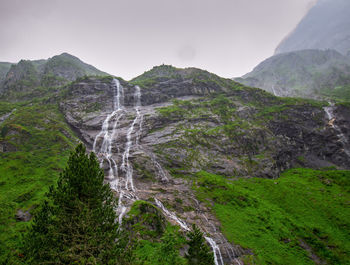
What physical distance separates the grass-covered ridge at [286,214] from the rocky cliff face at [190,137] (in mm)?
3151

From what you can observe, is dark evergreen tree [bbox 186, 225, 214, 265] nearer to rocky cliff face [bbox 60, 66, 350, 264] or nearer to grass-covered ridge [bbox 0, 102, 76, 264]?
rocky cliff face [bbox 60, 66, 350, 264]

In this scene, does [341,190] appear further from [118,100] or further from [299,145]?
[118,100]

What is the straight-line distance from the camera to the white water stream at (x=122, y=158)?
1299 inches

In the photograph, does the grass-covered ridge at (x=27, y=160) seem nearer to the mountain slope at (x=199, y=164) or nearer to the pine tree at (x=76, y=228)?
the mountain slope at (x=199, y=164)

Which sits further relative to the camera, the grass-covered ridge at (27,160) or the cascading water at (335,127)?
the cascading water at (335,127)

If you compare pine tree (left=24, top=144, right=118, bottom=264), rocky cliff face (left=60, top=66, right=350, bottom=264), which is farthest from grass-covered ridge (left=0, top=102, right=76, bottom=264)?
rocky cliff face (left=60, top=66, right=350, bottom=264)

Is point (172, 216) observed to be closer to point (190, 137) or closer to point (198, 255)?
point (198, 255)

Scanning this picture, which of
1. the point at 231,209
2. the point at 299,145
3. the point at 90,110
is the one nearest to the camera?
the point at 231,209

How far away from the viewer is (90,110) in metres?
78.9

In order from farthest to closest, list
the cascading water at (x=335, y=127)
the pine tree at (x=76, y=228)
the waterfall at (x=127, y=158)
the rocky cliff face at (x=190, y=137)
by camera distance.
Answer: the cascading water at (x=335, y=127) → the waterfall at (x=127, y=158) → the rocky cliff face at (x=190, y=137) → the pine tree at (x=76, y=228)

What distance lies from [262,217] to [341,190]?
23.5 metres

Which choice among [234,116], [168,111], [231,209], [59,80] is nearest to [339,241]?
[231,209]

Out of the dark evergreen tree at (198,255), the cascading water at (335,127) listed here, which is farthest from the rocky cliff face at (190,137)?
the dark evergreen tree at (198,255)

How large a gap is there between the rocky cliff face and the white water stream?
23 centimetres
